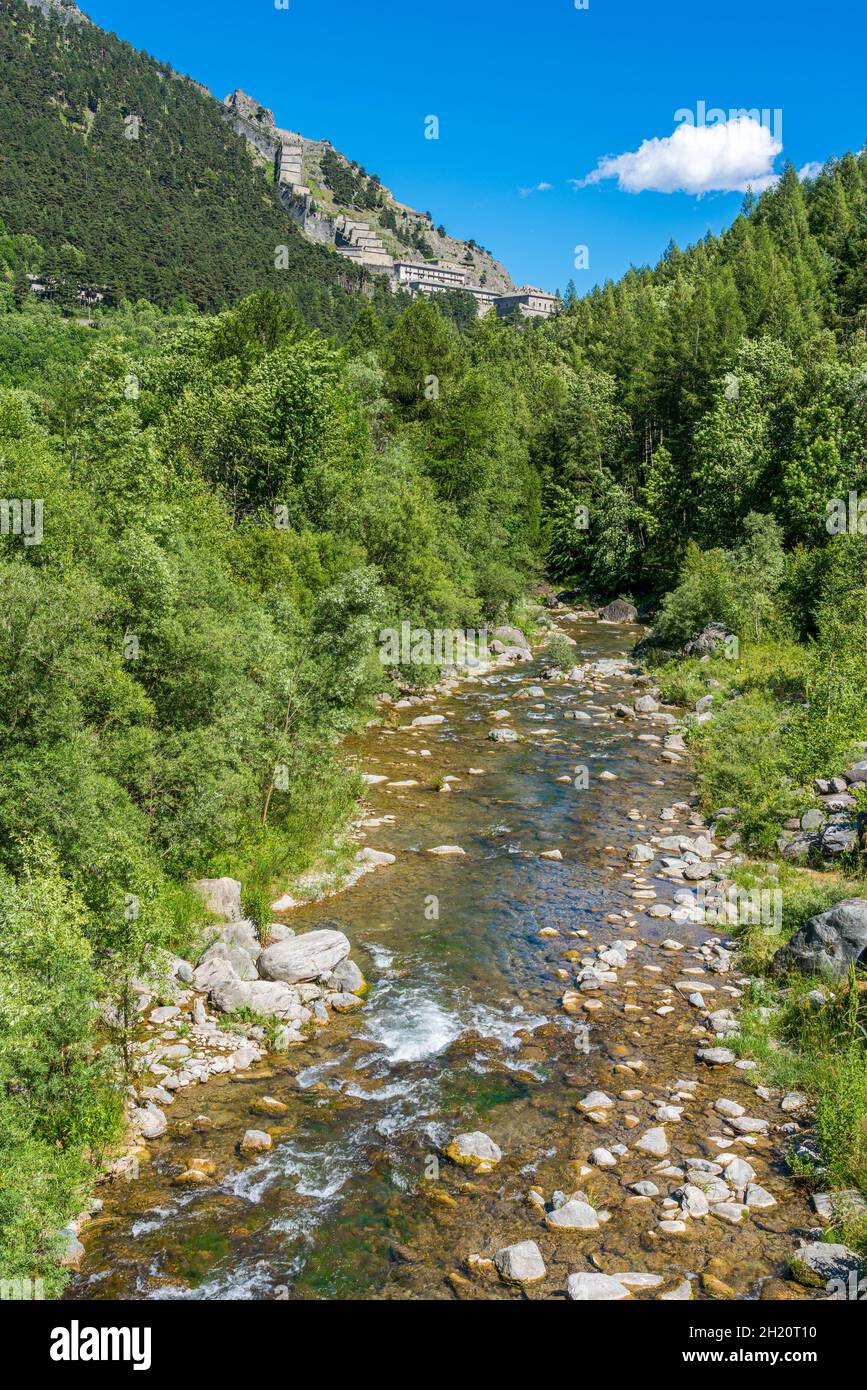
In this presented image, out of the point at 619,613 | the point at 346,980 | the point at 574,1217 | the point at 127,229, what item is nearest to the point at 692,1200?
the point at 574,1217

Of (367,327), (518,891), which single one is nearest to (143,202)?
(367,327)

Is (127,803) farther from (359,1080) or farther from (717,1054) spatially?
(717,1054)

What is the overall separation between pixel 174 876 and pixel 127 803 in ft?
8.33

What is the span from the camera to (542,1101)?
11.9m

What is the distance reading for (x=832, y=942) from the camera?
13484 mm

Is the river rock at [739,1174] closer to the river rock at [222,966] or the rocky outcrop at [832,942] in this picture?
the rocky outcrop at [832,942]

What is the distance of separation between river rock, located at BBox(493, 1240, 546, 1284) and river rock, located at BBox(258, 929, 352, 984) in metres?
6.37

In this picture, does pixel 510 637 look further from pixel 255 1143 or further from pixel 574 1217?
pixel 574 1217

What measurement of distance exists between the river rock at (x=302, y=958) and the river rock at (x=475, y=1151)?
4458mm

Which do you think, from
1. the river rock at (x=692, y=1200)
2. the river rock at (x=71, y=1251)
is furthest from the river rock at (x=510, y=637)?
the river rock at (x=71, y=1251)

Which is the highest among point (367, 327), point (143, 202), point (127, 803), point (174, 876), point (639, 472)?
point (143, 202)

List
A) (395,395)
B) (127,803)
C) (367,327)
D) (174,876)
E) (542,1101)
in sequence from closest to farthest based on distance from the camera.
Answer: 1. (542,1101)
2. (127,803)
3. (174,876)
4. (395,395)
5. (367,327)

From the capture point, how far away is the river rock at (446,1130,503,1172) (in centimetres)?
1066

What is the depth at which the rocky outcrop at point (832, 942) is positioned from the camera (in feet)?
43.3
